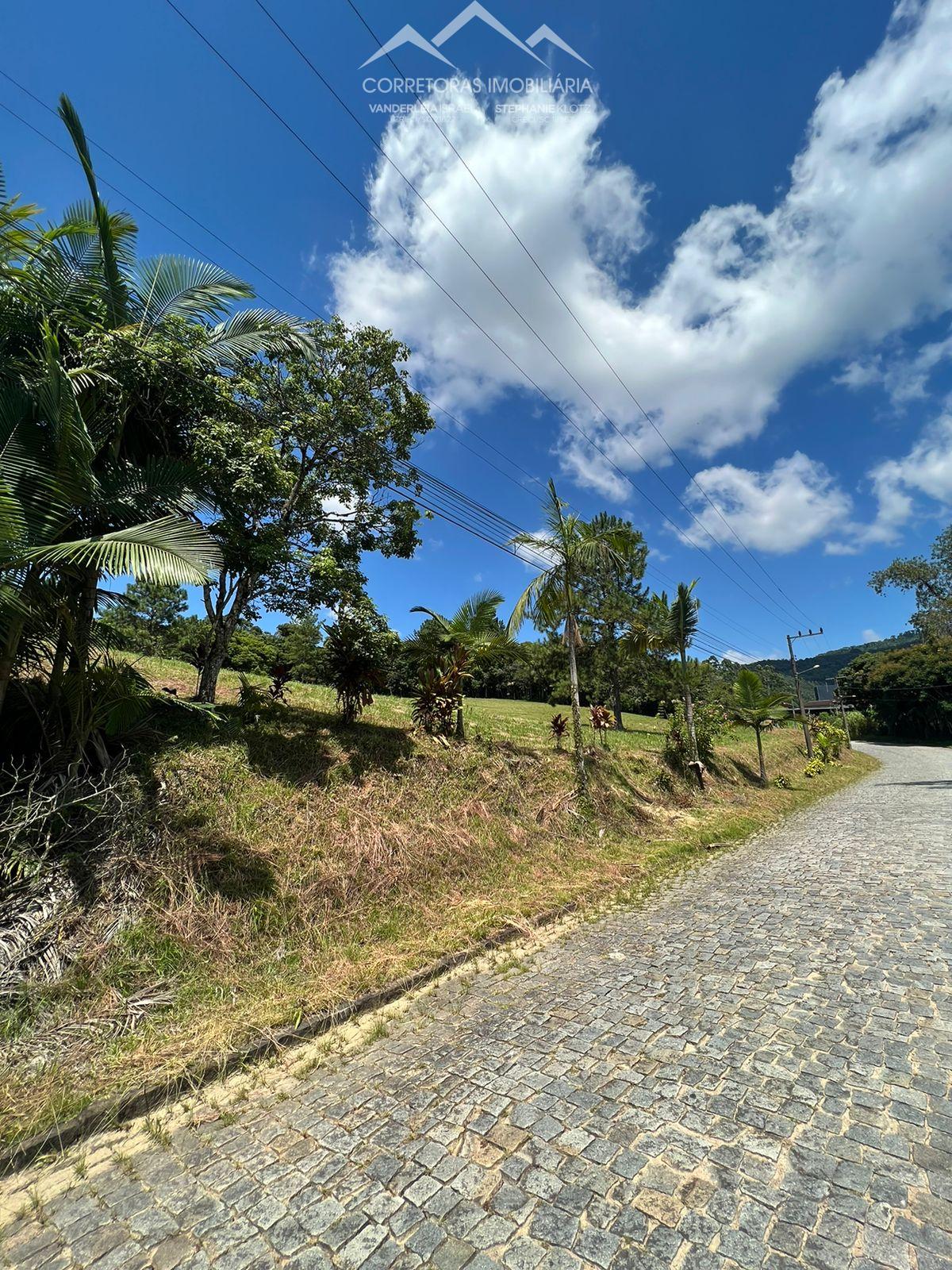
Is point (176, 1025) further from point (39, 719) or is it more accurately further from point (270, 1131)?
point (39, 719)

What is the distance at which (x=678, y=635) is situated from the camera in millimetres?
17016

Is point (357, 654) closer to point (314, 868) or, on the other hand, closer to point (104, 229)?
point (314, 868)

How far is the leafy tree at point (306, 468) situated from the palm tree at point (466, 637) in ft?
6.39

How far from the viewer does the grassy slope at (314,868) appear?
3.91 metres

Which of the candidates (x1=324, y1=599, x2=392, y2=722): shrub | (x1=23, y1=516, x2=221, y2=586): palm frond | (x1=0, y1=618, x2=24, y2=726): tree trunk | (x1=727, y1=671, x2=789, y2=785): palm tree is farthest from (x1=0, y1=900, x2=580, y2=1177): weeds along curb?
(x1=727, y1=671, x2=789, y2=785): palm tree

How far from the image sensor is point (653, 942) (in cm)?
564

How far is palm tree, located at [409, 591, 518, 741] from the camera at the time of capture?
36.3 ft

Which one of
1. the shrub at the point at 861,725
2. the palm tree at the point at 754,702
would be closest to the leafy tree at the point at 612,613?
the palm tree at the point at 754,702

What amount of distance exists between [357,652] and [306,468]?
3473 mm

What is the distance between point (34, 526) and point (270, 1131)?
491cm

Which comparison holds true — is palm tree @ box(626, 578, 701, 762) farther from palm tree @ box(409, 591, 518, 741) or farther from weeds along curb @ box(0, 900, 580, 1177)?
weeds along curb @ box(0, 900, 580, 1177)

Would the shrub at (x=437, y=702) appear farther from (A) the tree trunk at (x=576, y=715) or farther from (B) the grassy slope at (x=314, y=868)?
(A) the tree trunk at (x=576, y=715)

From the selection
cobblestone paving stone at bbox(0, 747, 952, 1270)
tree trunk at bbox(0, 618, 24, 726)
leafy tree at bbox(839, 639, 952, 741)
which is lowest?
cobblestone paving stone at bbox(0, 747, 952, 1270)

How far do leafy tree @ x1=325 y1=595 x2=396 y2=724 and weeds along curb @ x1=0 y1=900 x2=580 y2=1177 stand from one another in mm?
5002
